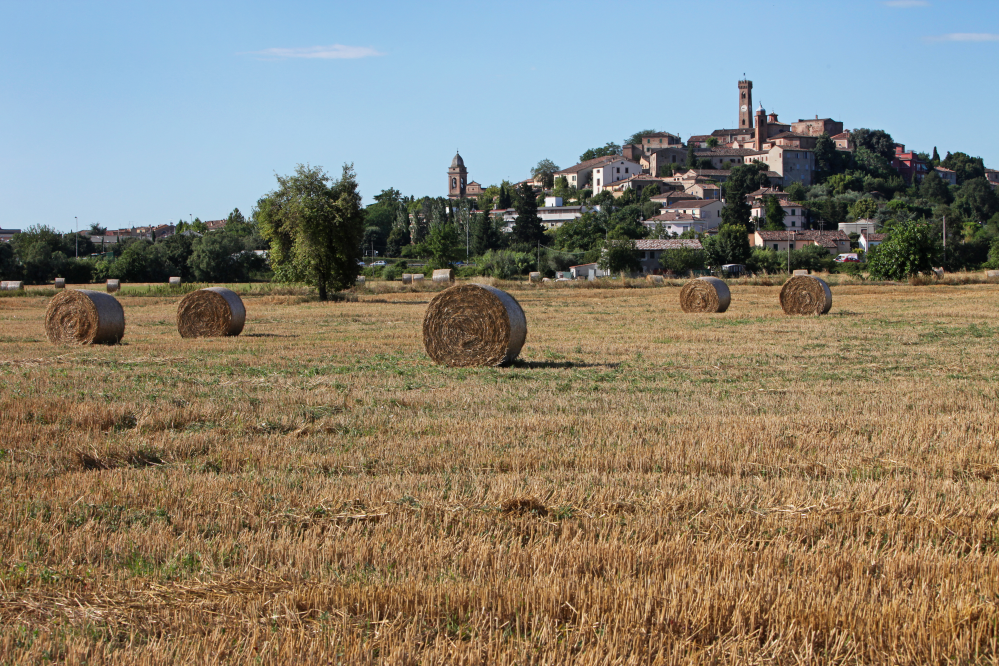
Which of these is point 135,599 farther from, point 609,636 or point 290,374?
point 290,374

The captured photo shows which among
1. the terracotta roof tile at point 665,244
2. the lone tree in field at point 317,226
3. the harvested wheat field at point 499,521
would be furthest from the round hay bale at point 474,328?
the terracotta roof tile at point 665,244

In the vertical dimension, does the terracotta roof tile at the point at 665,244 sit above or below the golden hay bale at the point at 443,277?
above

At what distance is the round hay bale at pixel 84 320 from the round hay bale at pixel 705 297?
22291 mm

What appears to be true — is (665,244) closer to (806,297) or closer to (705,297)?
(705,297)

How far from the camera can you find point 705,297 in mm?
37094

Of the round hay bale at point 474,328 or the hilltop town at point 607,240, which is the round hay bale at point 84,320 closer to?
the round hay bale at point 474,328

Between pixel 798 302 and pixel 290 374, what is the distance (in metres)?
24.7

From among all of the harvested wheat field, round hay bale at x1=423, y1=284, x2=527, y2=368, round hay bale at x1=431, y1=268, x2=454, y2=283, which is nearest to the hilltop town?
round hay bale at x1=431, y1=268, x2=454, y2=283

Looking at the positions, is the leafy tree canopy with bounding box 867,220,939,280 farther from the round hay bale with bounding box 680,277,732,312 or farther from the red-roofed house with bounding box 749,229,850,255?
the red-roofed house with bounding box 749,229,850,255

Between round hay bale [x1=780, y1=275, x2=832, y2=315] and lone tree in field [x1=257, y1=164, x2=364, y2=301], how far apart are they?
25539mm

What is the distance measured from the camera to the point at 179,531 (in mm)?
6211

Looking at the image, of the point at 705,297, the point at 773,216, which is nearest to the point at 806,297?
the point at 705,297

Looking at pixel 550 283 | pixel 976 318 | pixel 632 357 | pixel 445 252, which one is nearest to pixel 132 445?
pixel 632 357

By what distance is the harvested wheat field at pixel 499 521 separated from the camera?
14.8ft
